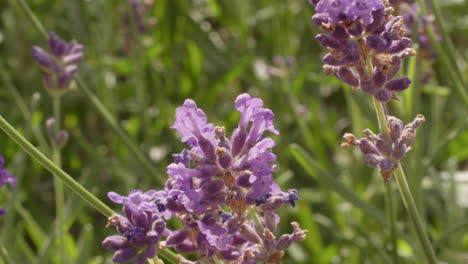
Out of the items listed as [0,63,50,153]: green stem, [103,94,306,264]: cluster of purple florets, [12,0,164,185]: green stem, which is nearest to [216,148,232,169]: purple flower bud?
[103,94,306,264]: cluster of purple florets

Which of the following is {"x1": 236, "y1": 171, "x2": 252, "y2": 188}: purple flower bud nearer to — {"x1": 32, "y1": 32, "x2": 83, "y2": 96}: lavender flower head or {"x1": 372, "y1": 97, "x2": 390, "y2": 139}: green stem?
{"x1": 372, "y1": 97, "x2": 390, "y2": 139}: green stem

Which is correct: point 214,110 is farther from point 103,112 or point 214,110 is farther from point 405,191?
point 405,191

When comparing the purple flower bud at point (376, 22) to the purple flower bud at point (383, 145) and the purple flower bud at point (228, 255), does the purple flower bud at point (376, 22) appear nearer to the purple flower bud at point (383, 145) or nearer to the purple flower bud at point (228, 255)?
the purple flower bud at point (383, 145)

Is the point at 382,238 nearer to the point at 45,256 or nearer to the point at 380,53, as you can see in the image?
the point at 45,256

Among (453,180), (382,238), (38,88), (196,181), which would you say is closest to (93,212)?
(38,88)

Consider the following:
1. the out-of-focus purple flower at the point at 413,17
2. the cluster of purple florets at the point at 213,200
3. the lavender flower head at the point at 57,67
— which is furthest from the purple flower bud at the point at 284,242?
the lavender flower head at the point at 57,67

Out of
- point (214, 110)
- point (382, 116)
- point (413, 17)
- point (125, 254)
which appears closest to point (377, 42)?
point (382, 116)
